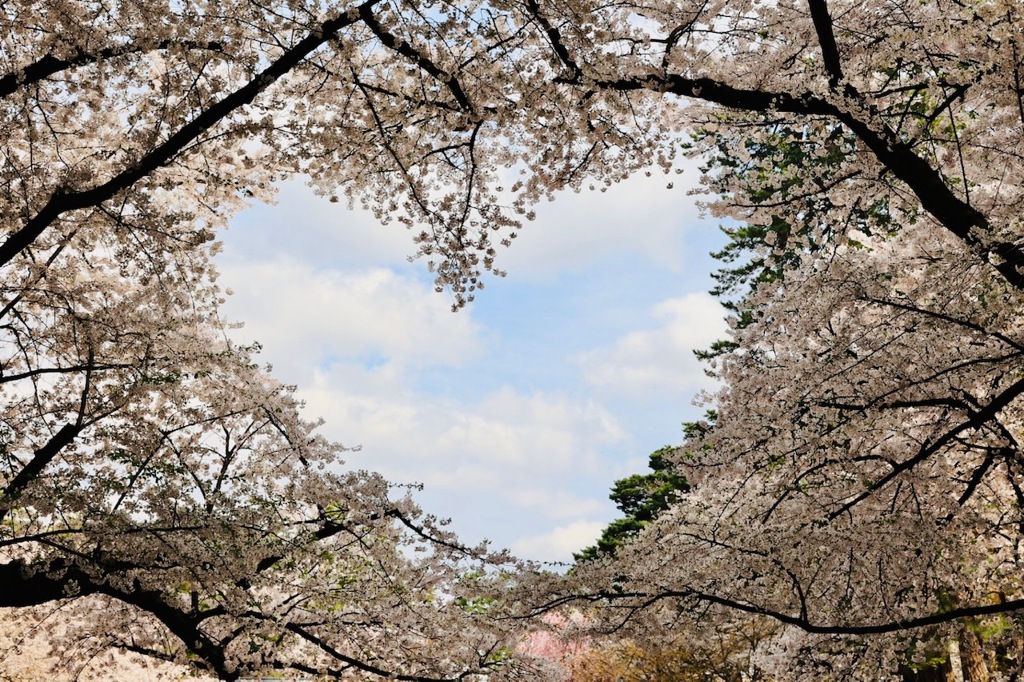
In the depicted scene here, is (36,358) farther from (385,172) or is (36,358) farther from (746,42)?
(746,42)

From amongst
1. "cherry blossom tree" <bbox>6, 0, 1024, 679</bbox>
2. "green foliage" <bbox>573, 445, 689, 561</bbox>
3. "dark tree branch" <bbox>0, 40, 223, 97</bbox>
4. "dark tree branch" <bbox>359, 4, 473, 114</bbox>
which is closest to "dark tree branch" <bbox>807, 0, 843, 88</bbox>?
"cherry blossom tree" <bbox>6, 0, 1024, 679</bbox>

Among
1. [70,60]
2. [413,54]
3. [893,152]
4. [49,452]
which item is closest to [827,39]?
[893,152]

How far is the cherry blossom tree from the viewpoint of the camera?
533cm

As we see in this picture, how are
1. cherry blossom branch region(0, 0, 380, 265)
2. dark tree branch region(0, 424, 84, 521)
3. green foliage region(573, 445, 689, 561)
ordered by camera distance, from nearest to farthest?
1. cherry blossom branch region(0, 0, 380, 265)
2. dark tree branch region(0, 424, 84, 521)
3. green foliage region(573, 445, 689, 561)

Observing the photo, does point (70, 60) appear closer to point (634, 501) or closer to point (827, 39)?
point (827, 39)

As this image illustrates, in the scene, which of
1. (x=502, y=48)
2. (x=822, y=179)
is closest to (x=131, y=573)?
(x=502, y=48)

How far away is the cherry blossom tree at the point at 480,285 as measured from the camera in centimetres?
533

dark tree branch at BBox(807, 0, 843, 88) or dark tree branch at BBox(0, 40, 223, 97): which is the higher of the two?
dark tree branch at BBox(807, 0, 843, 88)

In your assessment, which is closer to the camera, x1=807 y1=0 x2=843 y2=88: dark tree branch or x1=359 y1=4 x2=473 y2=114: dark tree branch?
x1=359 y1=4 x2=473 y2=114: dark tree branch

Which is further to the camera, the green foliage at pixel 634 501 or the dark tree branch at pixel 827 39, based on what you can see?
the green foliage at pixel 634 501

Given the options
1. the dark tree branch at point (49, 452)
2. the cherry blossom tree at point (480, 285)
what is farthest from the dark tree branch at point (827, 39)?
the dark tree branch at point (49, 452)

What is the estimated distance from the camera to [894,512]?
639cm

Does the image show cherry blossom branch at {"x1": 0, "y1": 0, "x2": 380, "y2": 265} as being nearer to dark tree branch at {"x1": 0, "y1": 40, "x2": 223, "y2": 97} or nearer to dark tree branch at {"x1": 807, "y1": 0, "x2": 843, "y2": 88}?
dark tree branch at {"x1": 0, "y1": 40, "x2": 223, "y2": 97}

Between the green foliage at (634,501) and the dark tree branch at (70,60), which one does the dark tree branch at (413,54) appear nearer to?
the dark tree branch at (70,60)
